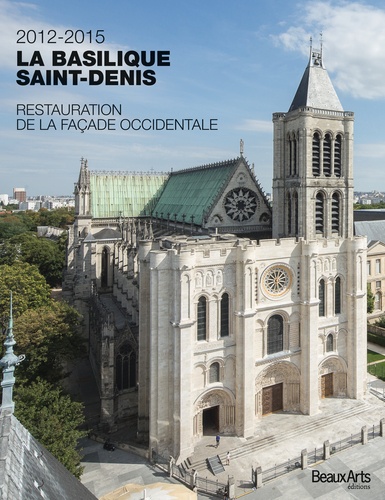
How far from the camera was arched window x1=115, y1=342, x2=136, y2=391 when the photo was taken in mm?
35469

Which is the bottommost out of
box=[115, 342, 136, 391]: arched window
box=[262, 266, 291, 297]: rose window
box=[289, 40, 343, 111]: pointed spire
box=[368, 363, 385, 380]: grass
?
box=[368, 363, 385, 380]: grass

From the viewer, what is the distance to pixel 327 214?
Result: 38281mm

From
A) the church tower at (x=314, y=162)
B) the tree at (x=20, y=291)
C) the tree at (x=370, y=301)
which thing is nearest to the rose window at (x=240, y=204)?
the church tower at (x=314, y=162)

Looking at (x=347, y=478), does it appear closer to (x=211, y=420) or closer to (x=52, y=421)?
(x=211, y=420)

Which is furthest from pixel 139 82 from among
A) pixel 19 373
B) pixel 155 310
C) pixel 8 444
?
pixel 19 373

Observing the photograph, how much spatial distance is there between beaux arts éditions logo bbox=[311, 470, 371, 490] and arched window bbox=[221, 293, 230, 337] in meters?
11.4

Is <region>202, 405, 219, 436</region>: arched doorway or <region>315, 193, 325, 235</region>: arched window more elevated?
<region>315, 193, 325, 235</region>: arched window

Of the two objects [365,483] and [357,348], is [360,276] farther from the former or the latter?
[365,483]

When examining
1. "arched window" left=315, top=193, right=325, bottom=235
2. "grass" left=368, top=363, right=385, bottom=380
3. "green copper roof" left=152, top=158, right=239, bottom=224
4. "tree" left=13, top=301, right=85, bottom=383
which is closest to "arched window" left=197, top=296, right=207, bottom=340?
"tree" left=13, top=301, right=85, bottom=383

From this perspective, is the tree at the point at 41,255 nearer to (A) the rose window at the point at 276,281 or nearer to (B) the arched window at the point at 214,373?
(B) the arched window at the point at 214,373

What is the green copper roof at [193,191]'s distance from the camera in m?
43.8

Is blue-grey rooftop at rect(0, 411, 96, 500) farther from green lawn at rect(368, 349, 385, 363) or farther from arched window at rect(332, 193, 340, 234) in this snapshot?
green lawn at rect(368, 349, 385, 363)

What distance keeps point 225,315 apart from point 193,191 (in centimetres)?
2219

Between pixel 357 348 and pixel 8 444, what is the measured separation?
34.2 meters
